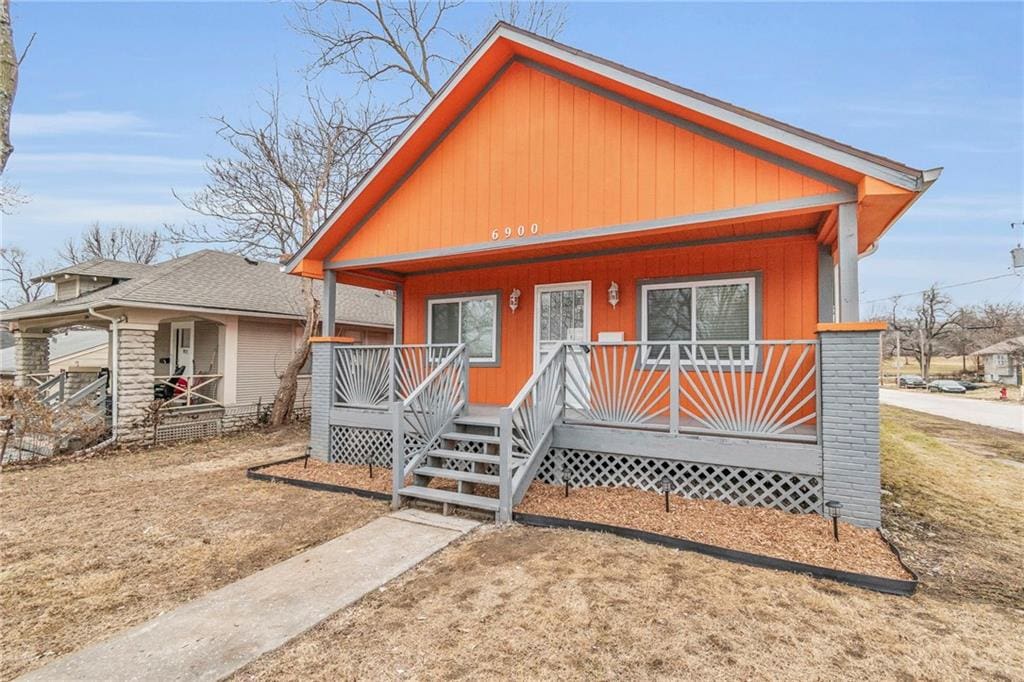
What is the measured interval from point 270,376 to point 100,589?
985 cm

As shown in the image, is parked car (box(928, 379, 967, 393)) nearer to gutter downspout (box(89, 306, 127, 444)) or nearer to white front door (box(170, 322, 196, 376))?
white front door (box(170, 322, 196, 376))

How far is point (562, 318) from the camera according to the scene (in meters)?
8.20

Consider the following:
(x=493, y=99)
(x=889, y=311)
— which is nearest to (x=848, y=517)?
(x=493, y=99)

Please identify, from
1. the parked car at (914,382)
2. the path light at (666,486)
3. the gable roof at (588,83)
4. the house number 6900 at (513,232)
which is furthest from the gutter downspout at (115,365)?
the parked car at (914,382)

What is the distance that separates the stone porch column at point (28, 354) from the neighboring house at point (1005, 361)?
5277 cm

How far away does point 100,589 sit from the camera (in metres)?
3.87

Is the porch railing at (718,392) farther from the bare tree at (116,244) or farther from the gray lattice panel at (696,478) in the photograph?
the bare tree at (116,244)

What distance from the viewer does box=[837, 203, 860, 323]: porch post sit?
4.89 m

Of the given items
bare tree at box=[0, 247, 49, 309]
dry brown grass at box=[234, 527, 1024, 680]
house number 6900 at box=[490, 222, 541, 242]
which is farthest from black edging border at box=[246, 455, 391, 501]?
bare tree at box=[0, 247, 49, 309]

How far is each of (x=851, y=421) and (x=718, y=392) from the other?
3.97 feet

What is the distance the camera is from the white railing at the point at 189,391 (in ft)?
36.7

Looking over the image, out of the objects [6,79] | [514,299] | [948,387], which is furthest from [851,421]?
[948,387]

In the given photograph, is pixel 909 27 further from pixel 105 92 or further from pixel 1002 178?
pixel 1002 178

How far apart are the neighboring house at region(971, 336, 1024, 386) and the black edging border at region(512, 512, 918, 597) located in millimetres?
45566
